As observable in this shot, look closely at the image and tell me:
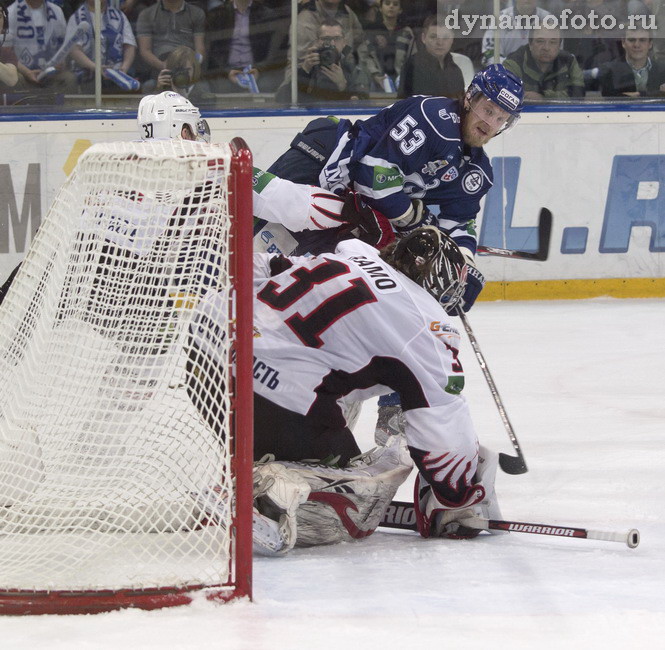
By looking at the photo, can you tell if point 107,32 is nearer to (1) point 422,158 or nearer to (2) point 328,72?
(2) point 328,72

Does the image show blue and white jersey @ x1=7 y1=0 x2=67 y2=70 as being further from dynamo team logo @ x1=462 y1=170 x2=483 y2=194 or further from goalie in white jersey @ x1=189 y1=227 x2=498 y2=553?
goalie in white jersey @ x1=189 y1=227 x2=498 y2=553

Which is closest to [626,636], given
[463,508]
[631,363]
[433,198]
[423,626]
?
[423,626]

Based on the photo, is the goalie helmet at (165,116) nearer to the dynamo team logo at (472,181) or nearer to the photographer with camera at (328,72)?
the dynamo team logo at (472,181)

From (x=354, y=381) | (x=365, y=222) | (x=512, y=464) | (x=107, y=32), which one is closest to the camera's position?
(x=354, y=381)

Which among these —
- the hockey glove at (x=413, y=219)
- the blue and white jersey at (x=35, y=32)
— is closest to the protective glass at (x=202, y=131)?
the hockey glove at (x=413, y=219)

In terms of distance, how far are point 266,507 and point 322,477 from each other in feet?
0.64

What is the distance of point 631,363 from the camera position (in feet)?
15.8

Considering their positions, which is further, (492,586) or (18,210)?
(18,210)

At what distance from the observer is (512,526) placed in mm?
2545

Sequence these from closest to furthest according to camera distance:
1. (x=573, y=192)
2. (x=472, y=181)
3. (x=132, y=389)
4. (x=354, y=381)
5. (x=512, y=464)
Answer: (x=132, y=389), (x=354, y=381), (x=512, y=464), (x=472, y=181), (x=573, y=192)

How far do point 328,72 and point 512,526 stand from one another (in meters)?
4.10

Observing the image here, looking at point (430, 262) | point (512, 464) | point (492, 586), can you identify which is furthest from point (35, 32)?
point (492, 586)

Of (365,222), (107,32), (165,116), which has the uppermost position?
(107,32)

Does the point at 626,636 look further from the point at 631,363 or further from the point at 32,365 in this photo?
the point at 631,363
